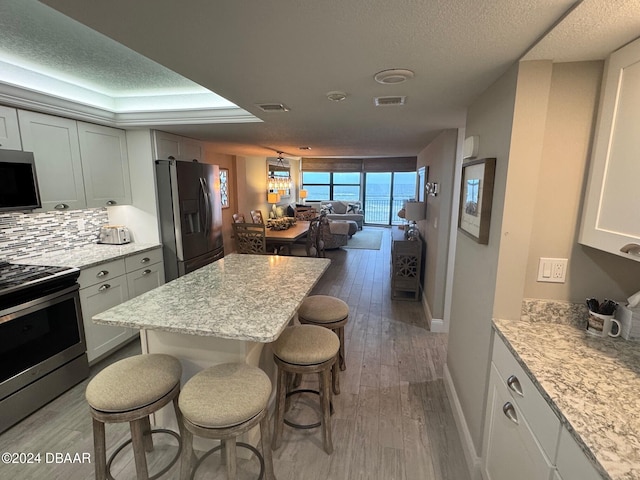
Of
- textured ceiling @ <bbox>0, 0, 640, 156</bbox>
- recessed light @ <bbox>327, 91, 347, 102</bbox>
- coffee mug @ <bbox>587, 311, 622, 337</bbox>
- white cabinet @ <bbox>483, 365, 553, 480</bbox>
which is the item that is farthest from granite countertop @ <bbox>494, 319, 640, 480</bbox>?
recessed light @ <bbox>327, 91, 347, 102</bbox>

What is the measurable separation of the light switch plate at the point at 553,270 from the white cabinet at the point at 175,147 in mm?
3517

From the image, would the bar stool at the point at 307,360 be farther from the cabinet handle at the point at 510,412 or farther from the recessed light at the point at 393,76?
the recessed light at the point at 393,76

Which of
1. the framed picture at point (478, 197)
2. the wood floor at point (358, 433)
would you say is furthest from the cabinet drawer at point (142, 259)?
the framed picture at point (478, 197)

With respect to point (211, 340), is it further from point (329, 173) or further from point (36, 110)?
point (329, 173)

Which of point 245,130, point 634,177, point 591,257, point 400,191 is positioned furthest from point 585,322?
point 400,191

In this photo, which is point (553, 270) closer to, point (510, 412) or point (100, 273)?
point (510, 412)

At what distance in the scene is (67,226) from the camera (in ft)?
9.83

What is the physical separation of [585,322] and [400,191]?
9.20 meters

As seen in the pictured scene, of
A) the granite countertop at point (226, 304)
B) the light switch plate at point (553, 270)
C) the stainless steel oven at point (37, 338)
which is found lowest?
the stainless steel oven at point (37, 338)

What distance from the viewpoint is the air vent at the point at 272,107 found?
2.23m

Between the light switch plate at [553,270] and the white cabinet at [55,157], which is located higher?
the white cabinet at [55,157]

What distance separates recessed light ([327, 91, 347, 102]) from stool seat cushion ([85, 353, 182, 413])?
1805mm

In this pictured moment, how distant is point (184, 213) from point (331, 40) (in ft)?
9.09

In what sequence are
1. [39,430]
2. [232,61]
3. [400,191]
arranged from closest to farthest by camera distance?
[232,61], [39,430], [400,191]
